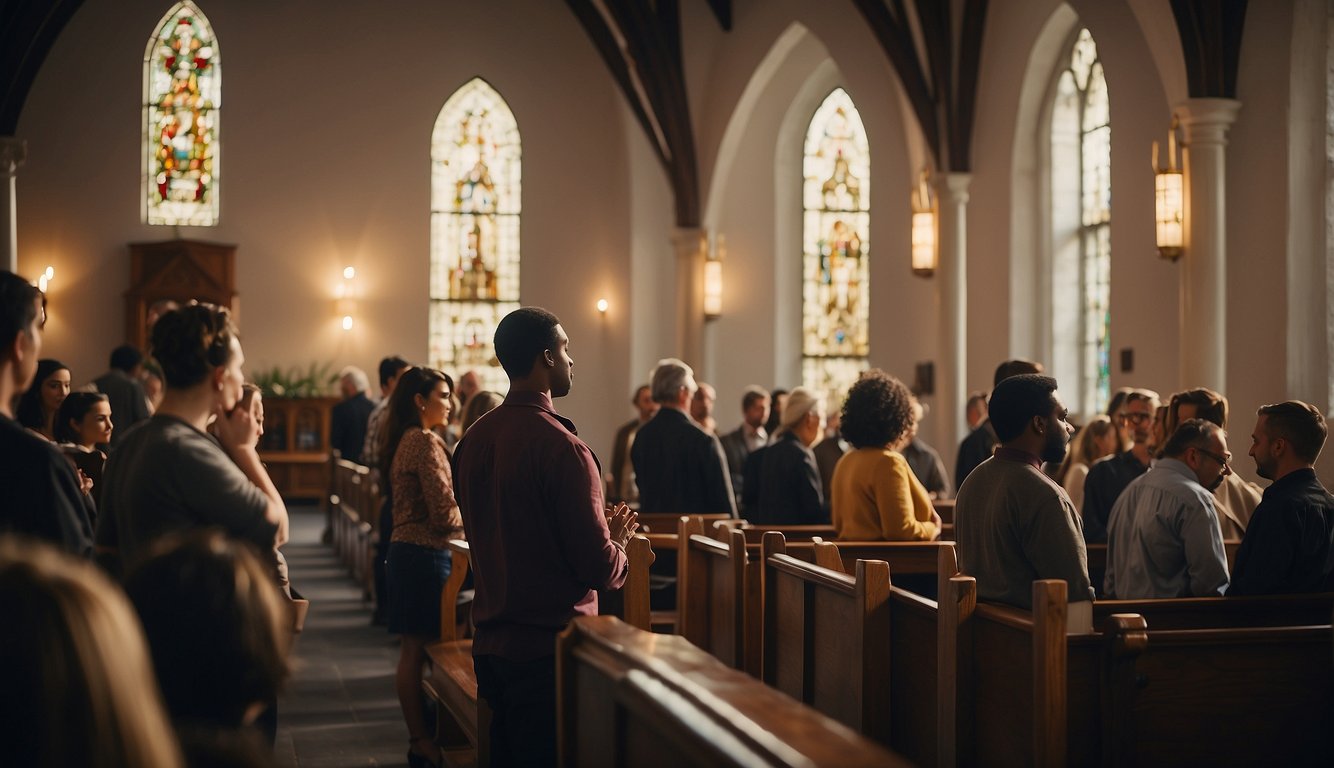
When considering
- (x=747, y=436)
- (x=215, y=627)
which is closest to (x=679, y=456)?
(x=747, y=436)

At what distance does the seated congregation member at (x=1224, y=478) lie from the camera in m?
4.94

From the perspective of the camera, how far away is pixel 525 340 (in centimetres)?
331

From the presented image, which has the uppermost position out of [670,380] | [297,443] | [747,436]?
[670,380]

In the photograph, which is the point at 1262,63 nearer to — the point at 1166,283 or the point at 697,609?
the point at 1166,283

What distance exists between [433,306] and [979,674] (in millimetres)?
14942

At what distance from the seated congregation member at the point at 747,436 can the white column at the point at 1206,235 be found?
8.79 ft

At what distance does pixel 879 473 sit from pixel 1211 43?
491cm

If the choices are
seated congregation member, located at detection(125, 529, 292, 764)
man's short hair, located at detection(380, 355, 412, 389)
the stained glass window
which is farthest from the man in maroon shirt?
the stained glass window

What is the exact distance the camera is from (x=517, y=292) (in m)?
18.0

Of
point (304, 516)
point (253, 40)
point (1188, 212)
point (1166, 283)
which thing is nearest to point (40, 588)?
point (1188, 212)

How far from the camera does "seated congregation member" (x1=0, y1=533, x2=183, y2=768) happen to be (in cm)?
106

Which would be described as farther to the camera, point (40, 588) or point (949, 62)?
point (949, 62)

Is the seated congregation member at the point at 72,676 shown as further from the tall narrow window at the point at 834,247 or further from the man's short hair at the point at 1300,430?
the tall narrow window at the point at 834,247

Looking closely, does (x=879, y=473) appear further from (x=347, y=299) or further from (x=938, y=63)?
(x=347, y=299)
